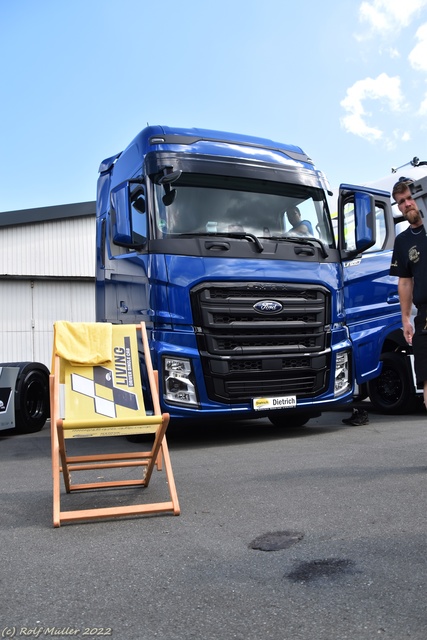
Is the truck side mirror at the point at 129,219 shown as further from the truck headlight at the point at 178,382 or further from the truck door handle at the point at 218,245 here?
the truck headlight at the point at 178,382

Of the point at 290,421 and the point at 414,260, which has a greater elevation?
the point at 414,260

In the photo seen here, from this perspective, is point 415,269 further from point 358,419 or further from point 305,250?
point 358,419

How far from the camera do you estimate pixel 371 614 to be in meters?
2.36

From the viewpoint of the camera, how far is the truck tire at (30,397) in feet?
30.3

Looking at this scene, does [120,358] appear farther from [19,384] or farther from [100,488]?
[19,384]

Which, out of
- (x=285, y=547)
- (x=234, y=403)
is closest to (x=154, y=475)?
(x=234, y=403)

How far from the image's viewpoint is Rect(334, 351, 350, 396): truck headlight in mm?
7641

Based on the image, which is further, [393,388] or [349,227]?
[393,388]

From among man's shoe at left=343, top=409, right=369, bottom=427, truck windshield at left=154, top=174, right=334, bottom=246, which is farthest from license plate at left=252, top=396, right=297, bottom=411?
truck windshield at left=154, top=174, right=334, bottom=246

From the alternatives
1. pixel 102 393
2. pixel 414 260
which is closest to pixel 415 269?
pixel 414 260

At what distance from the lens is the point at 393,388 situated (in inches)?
386

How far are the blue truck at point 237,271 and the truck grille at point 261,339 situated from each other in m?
0.01

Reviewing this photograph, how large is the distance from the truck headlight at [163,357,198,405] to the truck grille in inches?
6.7

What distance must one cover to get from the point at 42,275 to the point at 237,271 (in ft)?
35.9
